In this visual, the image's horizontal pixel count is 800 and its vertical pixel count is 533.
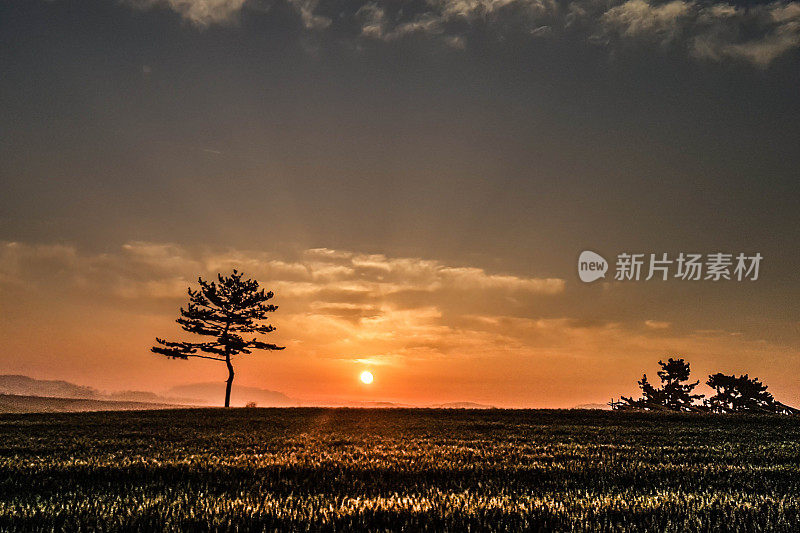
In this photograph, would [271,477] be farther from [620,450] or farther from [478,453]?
[620,450]

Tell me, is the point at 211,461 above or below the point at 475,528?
below

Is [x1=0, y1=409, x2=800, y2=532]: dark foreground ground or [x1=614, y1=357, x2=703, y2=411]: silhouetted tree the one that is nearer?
[x1=0, y1=409, x2=800, y2=532]: dark foreground ground

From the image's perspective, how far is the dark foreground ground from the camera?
620cm

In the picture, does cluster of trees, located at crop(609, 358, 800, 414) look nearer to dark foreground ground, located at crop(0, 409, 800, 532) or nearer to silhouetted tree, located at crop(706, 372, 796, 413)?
silhouetted tree, located at crop(706, 372, 796, 413)

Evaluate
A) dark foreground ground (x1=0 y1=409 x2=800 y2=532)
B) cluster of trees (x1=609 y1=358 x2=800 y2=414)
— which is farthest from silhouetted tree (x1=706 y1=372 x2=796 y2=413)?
dark foreground ground (x1=0 y1=409 x2=800 y2=532)

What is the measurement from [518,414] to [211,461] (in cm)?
2538

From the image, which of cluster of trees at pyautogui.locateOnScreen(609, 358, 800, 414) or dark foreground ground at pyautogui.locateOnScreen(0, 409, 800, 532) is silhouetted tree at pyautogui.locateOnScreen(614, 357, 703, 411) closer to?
cluster of trees at pyautogui.locateOnScreen(609, 358, 800, 414)

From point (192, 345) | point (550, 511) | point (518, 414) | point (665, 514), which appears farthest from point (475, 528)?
point (192, 345)

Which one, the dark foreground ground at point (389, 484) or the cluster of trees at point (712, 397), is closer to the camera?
the dark foreground ground at point (389, 484)

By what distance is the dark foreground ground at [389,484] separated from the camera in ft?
20.4

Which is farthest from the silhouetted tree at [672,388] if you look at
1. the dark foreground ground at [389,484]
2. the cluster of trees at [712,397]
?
the dark foreground ground at [389,484]

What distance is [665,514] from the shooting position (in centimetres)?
674

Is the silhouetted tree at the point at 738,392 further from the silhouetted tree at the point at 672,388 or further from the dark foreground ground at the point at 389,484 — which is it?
the dark foreground ground at the point at 389,484

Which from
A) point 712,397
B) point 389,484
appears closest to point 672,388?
point 712,397
